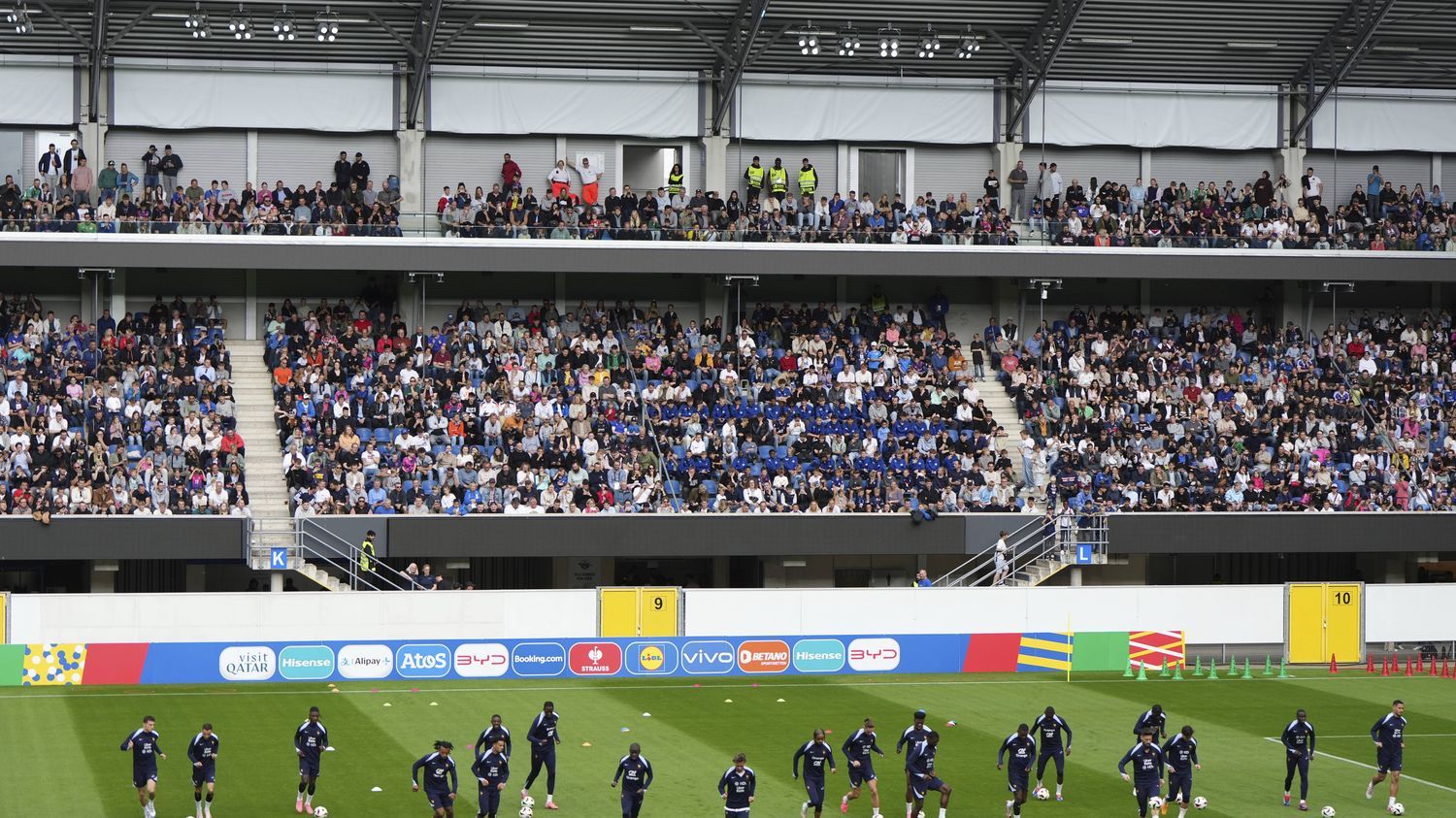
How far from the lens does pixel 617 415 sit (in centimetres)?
4366

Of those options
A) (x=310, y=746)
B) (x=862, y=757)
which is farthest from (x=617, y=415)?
(x=862, y=757)

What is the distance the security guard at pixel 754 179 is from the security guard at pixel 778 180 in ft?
1.03

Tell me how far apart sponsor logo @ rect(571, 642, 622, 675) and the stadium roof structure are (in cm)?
1596

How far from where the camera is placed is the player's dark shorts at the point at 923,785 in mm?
22703

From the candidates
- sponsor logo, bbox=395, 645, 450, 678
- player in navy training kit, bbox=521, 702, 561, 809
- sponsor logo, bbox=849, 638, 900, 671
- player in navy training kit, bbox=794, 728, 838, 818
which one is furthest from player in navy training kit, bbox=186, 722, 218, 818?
sponsor logo, bbox=849, 638, 900, 671

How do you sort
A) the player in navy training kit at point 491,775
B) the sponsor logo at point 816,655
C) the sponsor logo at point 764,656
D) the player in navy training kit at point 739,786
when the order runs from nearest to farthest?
the player in navy training kit at point 739,786 < the player in navy training kit at point 491,775 < the sponsor logo at point 764,656 < the sponsor logo at point 816,655

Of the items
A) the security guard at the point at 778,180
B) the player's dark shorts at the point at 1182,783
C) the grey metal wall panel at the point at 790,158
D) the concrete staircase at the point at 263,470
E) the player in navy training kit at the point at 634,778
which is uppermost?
the grey metal wall panel at the point at 790,158

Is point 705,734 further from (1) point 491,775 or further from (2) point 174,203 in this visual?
(2) point 174,203

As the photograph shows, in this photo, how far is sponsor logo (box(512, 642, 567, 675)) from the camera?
3628 cm

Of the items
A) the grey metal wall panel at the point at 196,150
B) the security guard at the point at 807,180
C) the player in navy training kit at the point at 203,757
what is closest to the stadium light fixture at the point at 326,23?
the grey metal wall panel at the point at 196,150

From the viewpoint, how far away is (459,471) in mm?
41062

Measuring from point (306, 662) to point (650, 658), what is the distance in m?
6.66

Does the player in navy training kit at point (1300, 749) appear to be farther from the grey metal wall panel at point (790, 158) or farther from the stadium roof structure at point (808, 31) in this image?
the grey metal wall panel at point (790, 158)

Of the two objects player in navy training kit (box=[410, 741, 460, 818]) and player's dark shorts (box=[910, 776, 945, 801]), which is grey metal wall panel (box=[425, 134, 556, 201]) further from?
player's dark shorts (box=[910, 776, 945, 801])
